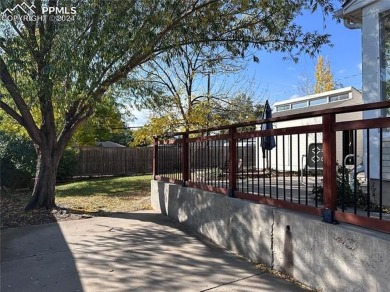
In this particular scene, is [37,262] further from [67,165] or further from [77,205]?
[67,165]

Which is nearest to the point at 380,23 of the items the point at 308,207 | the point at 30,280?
the point at 308,207

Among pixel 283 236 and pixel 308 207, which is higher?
pixel 308 207

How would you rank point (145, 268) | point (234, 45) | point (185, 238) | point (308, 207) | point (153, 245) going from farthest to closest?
point (234, 45)
point (185, 238)
point (153, 245)
point (145, 268)
point (308, 207)

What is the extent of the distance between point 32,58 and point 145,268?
535 cm

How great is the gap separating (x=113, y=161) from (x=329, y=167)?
1914 cm

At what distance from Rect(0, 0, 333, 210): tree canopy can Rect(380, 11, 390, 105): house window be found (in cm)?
165

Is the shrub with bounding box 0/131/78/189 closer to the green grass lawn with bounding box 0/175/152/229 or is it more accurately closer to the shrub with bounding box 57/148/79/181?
the green grass lawn with bounding box 0/175/152/229

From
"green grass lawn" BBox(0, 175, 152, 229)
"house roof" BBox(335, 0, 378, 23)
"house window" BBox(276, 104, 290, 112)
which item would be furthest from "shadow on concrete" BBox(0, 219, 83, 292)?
"house window" BBox(276, 104, 290, 112)

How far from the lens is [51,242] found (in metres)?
6.09

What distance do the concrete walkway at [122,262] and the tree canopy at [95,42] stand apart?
8.39 ft

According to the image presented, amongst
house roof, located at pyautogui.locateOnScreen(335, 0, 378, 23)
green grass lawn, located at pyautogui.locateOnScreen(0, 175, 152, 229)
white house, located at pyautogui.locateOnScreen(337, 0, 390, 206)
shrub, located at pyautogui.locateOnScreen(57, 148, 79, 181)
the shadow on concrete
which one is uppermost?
house roof, located at pyautogui.locateOnScreen(335, 0, 378, 23)

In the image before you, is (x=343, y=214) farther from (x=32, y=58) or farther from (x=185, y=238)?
(x=32, y=58)

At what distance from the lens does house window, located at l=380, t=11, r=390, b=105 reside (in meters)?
6.30

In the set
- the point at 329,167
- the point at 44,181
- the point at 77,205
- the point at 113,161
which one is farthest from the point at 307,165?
the point at 113,161
